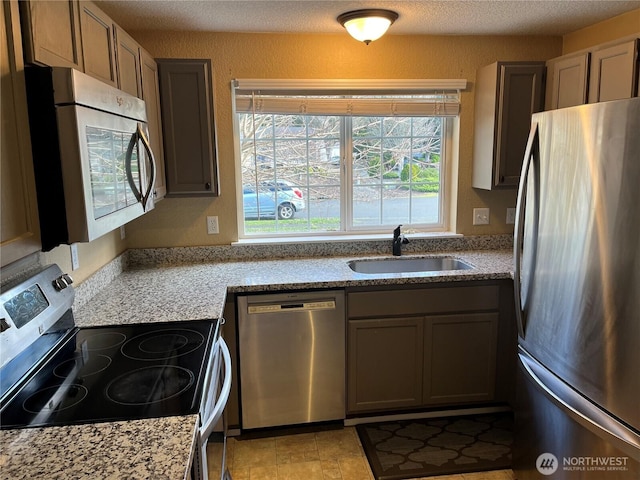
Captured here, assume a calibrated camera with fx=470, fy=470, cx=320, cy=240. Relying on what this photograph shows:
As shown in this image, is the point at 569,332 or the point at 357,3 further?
the point at 357,3

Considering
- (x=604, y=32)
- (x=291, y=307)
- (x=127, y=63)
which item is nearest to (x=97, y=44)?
(x=127, y=63)

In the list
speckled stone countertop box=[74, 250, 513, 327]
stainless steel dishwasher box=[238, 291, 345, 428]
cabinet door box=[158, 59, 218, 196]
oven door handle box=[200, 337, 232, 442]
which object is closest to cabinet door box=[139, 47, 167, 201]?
cabinet door box=[158, 59, 218, 196]

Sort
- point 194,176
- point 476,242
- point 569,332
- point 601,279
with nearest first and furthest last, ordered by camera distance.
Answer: point 601,279 → point 569,332 → point 194,176 → point 476,242

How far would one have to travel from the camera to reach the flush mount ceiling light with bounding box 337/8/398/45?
7.58 ft

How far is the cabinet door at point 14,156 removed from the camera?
1120 millimetres

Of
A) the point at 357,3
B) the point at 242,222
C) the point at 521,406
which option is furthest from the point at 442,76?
the point at 521,406

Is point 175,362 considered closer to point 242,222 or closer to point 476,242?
point 242,222

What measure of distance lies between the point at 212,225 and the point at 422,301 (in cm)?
136

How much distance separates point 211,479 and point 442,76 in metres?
2.56

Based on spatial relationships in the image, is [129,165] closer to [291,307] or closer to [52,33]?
[52,33]

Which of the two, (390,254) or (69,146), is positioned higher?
(69,146)

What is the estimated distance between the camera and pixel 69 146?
49.9 inches

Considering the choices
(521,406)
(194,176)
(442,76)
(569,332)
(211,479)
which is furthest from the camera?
(442,76)

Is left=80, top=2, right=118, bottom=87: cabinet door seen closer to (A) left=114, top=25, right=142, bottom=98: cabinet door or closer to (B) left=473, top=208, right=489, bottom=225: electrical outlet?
(A) left=114, top=25, right=142, bottom=98: cabinet door
